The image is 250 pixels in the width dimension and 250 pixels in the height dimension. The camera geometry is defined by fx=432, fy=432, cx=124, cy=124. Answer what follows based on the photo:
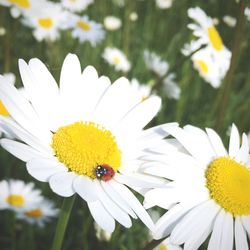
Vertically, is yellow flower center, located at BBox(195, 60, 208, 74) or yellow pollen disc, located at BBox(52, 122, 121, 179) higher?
yellow pollen disc, located at BBox(52, 122, 121, 179)

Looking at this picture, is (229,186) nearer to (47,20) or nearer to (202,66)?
(202,66)

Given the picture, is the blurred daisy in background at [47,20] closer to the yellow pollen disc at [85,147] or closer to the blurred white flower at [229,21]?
the blurred white flower at [229,21]

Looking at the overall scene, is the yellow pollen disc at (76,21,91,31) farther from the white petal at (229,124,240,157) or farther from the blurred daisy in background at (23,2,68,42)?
the white petal at (229,124,240,157)

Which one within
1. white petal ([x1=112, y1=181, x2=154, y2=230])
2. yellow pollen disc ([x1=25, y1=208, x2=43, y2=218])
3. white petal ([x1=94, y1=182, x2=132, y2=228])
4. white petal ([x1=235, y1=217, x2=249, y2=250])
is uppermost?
white petal ([x1=94, y1=182, x2=132, y2=228])

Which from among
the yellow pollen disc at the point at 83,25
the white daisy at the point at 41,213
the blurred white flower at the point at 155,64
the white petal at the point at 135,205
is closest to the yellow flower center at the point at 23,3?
the yellow pollen disc at the point at 83,25

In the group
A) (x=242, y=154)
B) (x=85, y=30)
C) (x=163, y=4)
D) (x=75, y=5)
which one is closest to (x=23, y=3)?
(x=85, y=30)

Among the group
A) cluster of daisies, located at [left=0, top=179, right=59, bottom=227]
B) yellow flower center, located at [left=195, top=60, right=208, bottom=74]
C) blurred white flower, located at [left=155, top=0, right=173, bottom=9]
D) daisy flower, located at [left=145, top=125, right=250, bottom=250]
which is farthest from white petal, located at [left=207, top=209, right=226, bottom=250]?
blurred white flower, located at [left=155, top=0, right=173, bottom=9]

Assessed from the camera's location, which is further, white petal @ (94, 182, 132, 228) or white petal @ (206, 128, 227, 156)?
white petal @ (206, 128, 227, 156)
